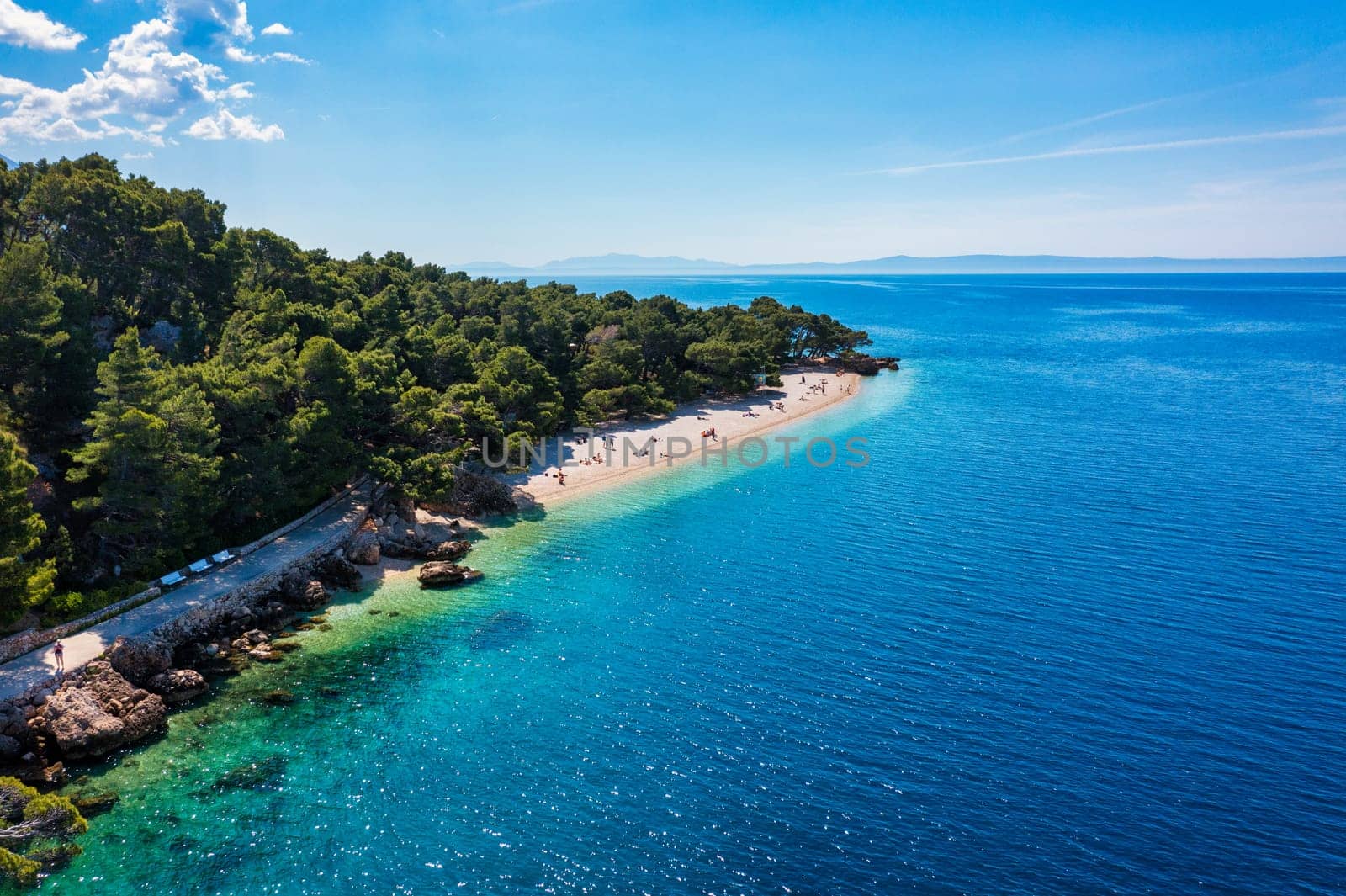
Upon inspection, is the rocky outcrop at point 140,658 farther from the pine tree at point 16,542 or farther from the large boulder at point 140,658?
the pine tree at point 16,542

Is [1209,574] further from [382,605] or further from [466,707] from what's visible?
[382,605]

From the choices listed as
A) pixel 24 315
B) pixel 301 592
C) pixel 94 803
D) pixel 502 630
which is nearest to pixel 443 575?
pixel 502 630

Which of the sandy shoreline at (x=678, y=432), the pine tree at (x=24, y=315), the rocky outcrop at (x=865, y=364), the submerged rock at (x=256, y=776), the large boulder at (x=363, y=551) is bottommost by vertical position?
the submerged rock at (x=256, y=776)

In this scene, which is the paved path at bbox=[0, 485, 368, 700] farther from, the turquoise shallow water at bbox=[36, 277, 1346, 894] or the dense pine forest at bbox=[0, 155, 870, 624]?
the turquoise shallow water at bbox=[36, 277, 1346, 894]

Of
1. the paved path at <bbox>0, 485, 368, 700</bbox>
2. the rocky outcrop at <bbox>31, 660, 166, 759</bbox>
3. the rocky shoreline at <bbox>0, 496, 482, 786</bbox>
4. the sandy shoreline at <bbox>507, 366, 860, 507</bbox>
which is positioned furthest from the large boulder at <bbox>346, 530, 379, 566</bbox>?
the rocky outcrop at <bbox>31, 660, 166, 759</bbox>

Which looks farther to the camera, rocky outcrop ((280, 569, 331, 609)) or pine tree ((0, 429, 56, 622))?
rocky outcrop ((280, 569, 331, 609))

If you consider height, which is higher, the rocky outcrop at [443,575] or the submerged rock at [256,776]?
the rocky outcrop at [443,575]

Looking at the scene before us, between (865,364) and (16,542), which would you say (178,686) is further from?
(865,364)

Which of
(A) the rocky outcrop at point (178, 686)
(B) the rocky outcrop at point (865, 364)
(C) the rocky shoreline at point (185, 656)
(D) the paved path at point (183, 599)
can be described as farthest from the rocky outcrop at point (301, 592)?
(B) the rocky outcrop at point (865, 364)
